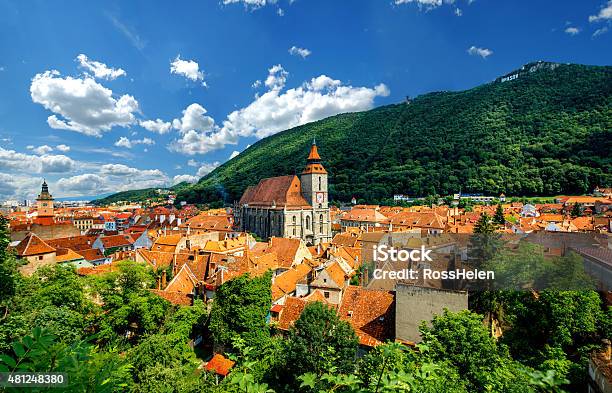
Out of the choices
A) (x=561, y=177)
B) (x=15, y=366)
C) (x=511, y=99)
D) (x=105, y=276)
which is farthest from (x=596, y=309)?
(x=511, y=99)

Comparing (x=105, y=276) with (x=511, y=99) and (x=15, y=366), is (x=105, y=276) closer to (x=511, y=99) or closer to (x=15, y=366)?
(x=15, y=366)

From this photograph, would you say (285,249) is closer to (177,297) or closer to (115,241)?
(177,297)

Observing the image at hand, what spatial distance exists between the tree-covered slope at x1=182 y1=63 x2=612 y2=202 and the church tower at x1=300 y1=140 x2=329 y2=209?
7135 centimetres

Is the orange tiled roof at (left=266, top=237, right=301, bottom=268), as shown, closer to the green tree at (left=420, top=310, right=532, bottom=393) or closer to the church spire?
the green tree at (left=420, top=310, right=532, bottom=393)

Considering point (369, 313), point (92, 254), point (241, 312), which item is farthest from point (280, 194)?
point (369, 313)

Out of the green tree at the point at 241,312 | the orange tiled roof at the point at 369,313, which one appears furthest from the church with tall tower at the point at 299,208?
the orange tiled roof at the point at 369,313

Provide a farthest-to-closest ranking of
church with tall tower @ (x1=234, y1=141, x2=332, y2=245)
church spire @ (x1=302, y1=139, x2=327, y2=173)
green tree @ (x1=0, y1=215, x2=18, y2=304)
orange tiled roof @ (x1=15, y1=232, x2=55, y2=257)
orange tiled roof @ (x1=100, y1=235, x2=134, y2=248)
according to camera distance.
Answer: church spire @ (x1=302, y1=139, x2=327, y2=173), church with tall tower @ (x1=234, y1=141, x2=332, y2=245), orange tiled roof @ (x1=100, y1=235, x2=134, y2=248), orange tiled roof @ (x1=15, y1=232, x2=55, y2=257), green tree @ (x1=0, y1=215, x2=18, y2=304)

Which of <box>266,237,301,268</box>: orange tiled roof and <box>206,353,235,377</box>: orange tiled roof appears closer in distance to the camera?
<box>206,353,235,377</box>: orange tiled roof

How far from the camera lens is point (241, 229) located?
7819 cm

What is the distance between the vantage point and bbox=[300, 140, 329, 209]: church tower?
2665 inches

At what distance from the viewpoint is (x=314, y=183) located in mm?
67688

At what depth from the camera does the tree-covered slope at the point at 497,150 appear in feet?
390

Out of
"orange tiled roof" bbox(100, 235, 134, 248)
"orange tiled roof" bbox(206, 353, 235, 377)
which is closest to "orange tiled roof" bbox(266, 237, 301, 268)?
"orange tiled roof" bbox(206, 353, 235, 377)

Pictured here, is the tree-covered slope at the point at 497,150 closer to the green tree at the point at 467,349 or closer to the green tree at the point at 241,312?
the green tree at the point at 241,312
